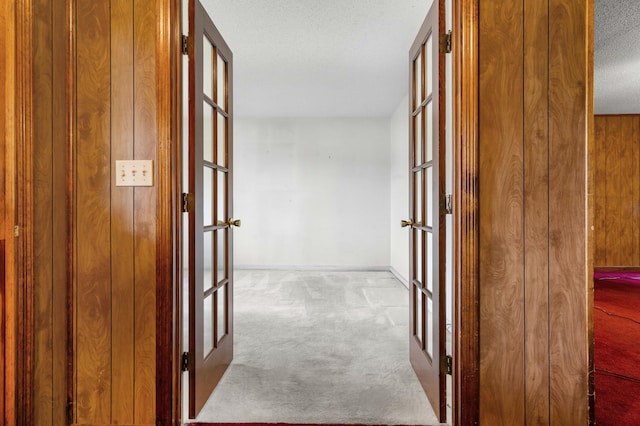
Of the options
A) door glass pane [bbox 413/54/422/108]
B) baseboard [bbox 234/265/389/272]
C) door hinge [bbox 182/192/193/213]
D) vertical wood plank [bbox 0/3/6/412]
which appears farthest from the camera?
baseboard [bbox 234/265/389/272]

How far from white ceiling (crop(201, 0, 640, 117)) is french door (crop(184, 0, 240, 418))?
89cm

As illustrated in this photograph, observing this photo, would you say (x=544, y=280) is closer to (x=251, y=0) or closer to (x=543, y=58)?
(x=543, y=58)

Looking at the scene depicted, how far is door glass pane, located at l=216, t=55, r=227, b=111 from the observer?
222cm

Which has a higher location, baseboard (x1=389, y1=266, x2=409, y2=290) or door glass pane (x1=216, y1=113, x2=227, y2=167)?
door glass pane (x1=216, y1=113, x2=227, y2=167)

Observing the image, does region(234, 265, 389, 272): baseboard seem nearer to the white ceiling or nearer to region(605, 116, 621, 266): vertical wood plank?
the white ceiling

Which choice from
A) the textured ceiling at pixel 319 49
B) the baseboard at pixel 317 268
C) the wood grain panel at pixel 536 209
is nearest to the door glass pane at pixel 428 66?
the wood grain panel at pixel 536 209

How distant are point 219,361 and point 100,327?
0.77 meters

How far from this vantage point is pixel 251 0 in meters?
2.70

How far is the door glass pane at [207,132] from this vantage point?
1984 mm

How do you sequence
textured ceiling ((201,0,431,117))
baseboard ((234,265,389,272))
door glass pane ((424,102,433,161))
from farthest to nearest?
baseboard ((234,265,389,272)), textured ceiling ((201,0,431,117)), door glass pane ((424,102,433,161))

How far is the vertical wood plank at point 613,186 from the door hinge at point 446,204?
586 centimetres

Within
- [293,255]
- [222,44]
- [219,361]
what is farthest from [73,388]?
[293,255]

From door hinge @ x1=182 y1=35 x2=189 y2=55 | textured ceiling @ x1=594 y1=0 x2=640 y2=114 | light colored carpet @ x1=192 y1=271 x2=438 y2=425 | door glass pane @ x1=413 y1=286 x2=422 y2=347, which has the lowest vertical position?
light colored carpet @ x1=192 y1=271 x2=438 y2=425

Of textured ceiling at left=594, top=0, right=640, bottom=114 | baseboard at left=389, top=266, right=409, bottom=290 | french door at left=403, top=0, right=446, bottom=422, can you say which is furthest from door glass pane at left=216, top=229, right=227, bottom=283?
baseboard at left=389, top=266, right=409, bottom=290
